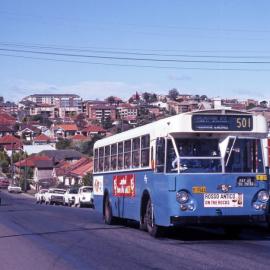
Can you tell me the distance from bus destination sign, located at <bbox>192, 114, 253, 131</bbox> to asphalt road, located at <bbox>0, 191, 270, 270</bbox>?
2.68 metres

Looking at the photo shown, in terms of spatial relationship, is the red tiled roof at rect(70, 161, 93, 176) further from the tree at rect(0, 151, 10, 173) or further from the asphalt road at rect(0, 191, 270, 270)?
the asphalt road at rect(0, 191, 270, 270)

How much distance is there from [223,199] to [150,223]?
2.45 m

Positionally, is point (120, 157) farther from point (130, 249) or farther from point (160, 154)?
point (130, 249)

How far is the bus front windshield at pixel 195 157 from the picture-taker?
16.2 meters

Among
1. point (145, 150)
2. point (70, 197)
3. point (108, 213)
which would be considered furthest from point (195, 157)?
point (70, 197)

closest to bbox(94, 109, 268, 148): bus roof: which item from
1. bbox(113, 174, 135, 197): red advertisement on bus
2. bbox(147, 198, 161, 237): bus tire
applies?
bbox(147, 198, 161, 237): bus tire

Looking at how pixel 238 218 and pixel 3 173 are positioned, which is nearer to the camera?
pixel 238 218

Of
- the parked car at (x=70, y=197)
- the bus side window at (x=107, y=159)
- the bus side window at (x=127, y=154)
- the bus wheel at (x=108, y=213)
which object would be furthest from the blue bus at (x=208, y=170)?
the parked car at (x=70, y=197)

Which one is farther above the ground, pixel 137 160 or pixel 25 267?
pixel 137 160

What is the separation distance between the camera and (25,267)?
12.8 meters

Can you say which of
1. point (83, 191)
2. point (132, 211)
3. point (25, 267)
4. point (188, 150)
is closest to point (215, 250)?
point (188, 150)

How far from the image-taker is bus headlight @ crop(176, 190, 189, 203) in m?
15.9

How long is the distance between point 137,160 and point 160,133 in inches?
92.9

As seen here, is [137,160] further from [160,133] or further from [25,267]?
[25,267]
